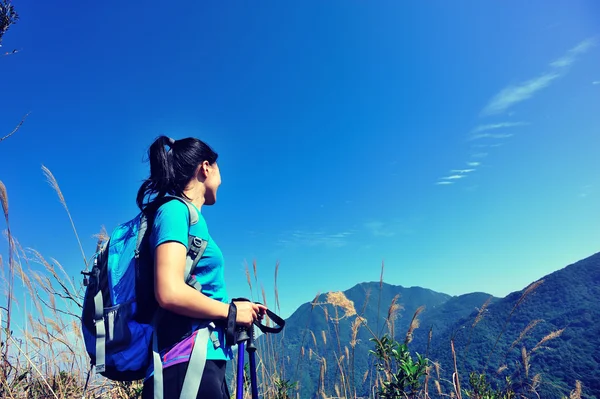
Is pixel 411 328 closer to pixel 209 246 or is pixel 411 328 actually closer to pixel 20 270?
pixel 209 246

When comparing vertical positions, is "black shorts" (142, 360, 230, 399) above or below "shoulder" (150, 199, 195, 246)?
below

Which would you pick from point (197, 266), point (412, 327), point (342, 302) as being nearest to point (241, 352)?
point (197, 266)

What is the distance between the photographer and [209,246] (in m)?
1.29

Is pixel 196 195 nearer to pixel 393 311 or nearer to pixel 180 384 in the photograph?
pixel 180 384

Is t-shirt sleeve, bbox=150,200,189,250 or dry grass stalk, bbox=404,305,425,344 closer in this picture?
t-shirt sleeve, bbox=150,200,189,250

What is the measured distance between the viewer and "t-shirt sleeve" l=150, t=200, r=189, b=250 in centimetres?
115

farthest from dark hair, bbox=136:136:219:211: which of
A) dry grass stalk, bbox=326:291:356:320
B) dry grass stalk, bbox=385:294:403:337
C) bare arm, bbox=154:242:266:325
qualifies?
dry grass stalk, bbox=385:294:403:337

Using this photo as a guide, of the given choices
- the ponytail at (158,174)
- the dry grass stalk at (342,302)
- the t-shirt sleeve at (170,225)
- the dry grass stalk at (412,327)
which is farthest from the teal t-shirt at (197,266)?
the dry grass stalk at (342,302)

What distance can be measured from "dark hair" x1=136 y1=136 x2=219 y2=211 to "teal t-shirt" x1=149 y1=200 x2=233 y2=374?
200 millimetres

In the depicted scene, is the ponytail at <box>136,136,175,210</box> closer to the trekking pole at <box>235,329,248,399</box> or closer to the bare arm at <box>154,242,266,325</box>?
the bare arm at <box>154,242,266,325</box>

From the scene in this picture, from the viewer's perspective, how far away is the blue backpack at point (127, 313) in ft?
3.70

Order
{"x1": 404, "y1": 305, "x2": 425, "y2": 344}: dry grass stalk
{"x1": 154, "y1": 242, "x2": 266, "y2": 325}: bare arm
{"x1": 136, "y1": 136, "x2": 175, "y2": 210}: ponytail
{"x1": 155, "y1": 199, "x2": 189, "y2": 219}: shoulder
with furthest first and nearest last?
{"x1": 404, "y1": 305, "x2": 425, "y2": 344}: dry grass stalk → {"x1": 136, "y1": 136, "x2": 175, "y2": 210}: ponytail → {"x1": 155, "y1": 199, "x2": 189, "y2": 219}: shoulder → {"x1": 154, "y1": 242, "x2": 266, "y2": 325}: bare arm

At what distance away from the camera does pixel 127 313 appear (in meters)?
1.15

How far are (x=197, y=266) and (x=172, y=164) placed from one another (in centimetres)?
51
